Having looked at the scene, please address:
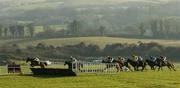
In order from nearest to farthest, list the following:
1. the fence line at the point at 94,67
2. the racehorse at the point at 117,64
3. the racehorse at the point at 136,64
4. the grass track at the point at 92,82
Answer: the grass track at the point at 92,82, the fence line at the point at 94,67, the racehorse at the point at 117,64, the racehorse at the point at 136,64

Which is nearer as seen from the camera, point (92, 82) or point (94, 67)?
point (92, 82)

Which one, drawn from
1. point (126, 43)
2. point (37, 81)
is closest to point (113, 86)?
point (37, 81)

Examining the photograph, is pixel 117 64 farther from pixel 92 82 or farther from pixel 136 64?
pixel 92 82

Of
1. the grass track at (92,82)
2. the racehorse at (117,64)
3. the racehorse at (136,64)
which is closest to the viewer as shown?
the grass track at (92,82)

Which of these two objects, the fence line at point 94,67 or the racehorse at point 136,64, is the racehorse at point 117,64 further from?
the racehorse at point 136,64

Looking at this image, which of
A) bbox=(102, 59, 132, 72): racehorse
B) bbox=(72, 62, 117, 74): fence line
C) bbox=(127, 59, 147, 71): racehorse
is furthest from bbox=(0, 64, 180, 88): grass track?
bbox=(127, 59, 147, 71): racehorse

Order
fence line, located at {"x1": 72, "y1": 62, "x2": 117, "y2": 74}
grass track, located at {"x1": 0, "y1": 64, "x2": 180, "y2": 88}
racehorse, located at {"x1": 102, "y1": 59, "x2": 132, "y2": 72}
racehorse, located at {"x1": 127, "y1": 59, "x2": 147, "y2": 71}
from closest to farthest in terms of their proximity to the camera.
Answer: grass track, located at {"x1": 0, "y1": 64, "x2": 180, "y2": 88}, fence line, located at {"x1": 72, "y1": 62, "x2": 117, "y2": 74}, racehorse, located at {"x1": 102, "y1": 59, "x2": 132, "y2": 72}, racehorse, located at {"x1": 127, "y1": 59, "x2": 147, "y2": 71}

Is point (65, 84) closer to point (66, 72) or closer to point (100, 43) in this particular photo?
point (66, 72)

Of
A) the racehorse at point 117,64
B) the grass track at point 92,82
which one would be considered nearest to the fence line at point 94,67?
the racehorse at point 117,64

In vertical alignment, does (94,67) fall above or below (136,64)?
above

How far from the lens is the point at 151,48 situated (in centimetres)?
16950

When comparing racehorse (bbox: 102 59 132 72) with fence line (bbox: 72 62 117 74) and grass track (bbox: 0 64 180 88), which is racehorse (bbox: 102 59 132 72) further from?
grass track (bbox: 0 64 180 88)

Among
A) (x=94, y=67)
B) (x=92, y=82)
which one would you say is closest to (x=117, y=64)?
(x=94, y=67)

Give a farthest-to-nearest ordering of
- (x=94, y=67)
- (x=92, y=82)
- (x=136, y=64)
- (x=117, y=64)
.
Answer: (x=136, y=64) → (x=117, y=64) → (x=94, y=67) → (x=92, y=82)
